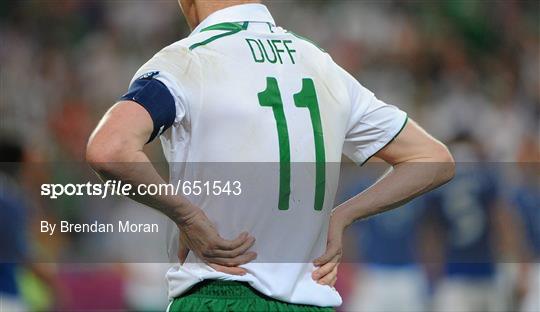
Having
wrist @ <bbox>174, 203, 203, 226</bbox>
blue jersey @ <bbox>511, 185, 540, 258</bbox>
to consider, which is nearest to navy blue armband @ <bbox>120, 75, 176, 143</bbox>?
wrist @ <bbox>174, 203, 203, 226</bbox>

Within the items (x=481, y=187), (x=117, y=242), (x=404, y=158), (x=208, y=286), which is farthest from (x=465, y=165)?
(x=208, y=286)

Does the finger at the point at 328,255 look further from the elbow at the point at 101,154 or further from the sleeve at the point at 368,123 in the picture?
the elbow at the point at 101,154

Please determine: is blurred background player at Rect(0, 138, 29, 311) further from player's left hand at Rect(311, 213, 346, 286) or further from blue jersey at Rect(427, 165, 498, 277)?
player's left hand at Rect(311, 213, 346, 286)

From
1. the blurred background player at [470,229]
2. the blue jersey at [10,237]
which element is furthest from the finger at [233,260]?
the blurred background player at [470,229]

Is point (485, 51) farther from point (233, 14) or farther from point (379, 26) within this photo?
point (233, 14)

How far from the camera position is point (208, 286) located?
11.6ft

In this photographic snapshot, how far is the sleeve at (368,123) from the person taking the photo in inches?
151

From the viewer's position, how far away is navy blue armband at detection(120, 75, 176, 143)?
3346 mm

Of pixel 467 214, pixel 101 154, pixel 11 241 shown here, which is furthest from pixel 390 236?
pixel 101 154

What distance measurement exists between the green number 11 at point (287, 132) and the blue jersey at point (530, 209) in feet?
18.9

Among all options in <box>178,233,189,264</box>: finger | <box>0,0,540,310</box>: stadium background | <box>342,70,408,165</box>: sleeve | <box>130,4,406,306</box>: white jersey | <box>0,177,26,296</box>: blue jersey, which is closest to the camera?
<box>130,4,406,306</box>: white jersey

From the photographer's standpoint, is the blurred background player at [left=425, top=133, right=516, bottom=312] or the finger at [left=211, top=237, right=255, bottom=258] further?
the blurred background player at [left=425, top=133, right=516, bottom=312]

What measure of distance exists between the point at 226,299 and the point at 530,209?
19.8ft

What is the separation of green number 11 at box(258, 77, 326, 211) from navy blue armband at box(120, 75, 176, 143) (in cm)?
29
